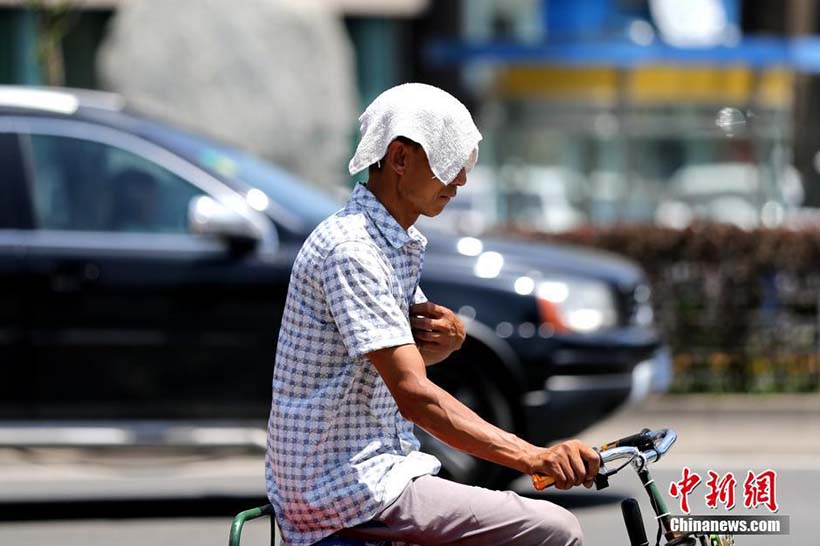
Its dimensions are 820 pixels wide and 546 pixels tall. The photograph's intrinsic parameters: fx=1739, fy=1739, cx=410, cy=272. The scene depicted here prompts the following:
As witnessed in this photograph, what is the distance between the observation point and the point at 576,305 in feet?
24.3

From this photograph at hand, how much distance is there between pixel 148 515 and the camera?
771 centimetres

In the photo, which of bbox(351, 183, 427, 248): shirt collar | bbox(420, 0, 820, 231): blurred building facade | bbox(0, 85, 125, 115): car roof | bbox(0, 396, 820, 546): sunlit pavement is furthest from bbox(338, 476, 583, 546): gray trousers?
bbox(420, 0, 820, 231): blurred building facade

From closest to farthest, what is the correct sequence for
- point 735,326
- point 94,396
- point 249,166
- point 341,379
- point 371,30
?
point 341,379, point 94,396, point 249,166, point 735,326, point 371,30

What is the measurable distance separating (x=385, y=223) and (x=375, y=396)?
30 cm

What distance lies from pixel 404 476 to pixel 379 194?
0.49 meters

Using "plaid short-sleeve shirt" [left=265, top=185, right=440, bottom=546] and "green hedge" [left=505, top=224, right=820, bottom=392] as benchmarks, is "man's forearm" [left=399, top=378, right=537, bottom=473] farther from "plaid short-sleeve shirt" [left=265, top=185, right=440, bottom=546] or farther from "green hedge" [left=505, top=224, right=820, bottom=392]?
"green hedge" [left=505, top=224, right=820, bottom=392]

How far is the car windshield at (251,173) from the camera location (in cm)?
740

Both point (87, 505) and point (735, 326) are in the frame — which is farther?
point (735, 326)

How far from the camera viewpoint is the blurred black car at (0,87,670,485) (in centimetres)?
710

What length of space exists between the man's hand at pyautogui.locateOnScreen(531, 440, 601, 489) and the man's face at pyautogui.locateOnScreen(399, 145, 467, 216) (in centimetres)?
49

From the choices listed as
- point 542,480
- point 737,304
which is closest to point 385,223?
point 542,480

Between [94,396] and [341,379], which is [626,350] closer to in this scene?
[94,396]

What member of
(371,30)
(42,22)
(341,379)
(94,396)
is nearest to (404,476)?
(341,379)

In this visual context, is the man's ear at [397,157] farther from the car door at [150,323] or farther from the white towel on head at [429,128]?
the car door at [150,323]
